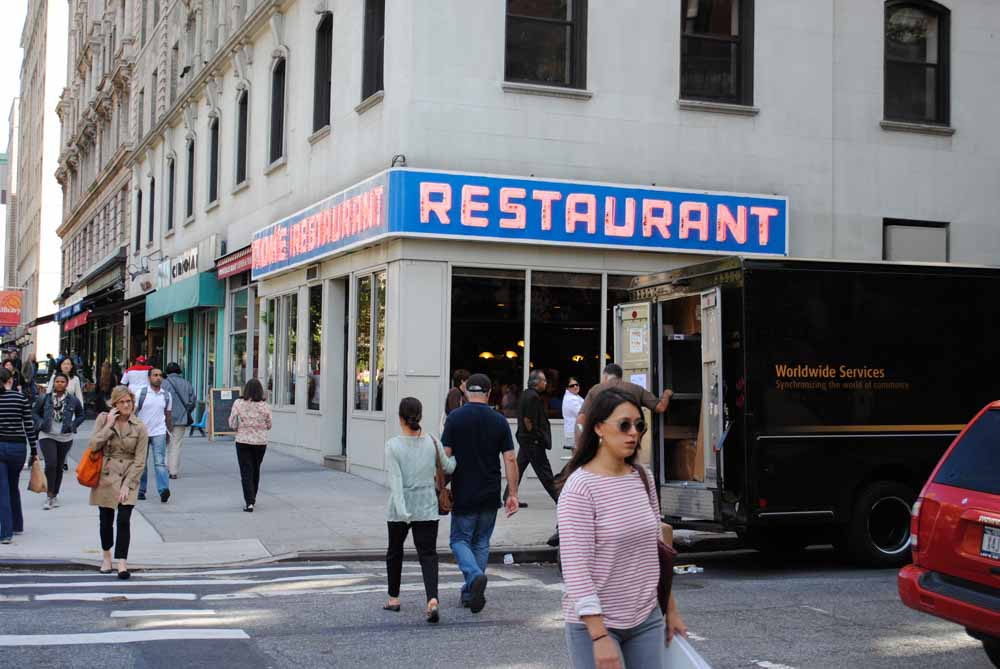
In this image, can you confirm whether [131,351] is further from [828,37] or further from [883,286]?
[883,286]

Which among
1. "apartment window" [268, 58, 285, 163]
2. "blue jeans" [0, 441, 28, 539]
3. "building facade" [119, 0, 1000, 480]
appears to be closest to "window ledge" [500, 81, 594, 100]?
"building facade" [119, 0, 1000, 480]

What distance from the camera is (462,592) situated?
952 cm

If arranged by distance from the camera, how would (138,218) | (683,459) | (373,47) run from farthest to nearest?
1. (138,218)
2. (373,47)
3. (683,459)

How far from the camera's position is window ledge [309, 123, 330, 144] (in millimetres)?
20791

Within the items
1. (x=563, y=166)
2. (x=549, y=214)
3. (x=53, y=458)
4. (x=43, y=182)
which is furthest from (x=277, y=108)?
(x=43, y=182)

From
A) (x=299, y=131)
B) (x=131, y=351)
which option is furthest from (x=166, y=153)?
(x=299, y=131)

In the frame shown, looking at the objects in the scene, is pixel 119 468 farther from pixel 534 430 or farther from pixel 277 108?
pixel 277 108

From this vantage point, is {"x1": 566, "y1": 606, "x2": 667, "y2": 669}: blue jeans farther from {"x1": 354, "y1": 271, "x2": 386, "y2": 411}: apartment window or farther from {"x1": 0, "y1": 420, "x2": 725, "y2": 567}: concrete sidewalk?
{"x1": 354, "y1": 271, "x2": 386, "y2": 411}: apartment window

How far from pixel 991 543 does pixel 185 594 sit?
20.8 ft

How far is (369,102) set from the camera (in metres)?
18.6

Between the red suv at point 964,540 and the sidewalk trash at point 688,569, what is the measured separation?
442cm

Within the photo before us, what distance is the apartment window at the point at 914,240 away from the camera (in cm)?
2033

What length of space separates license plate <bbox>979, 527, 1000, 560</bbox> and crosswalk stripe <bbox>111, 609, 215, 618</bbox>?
5.40 m

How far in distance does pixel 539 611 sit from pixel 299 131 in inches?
590
